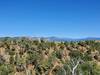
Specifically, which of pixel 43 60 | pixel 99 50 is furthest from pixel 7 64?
pixel 99 50

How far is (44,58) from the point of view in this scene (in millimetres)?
71188

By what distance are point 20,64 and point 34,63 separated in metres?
3.87

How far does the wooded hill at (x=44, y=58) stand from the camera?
61.7 metres

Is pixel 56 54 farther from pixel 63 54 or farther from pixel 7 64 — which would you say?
pixel 7 64

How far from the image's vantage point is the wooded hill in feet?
202

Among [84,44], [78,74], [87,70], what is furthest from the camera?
[84,44]

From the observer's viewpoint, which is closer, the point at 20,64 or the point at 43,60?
the point at 20,64

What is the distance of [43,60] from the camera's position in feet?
228

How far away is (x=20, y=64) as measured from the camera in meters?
65.3

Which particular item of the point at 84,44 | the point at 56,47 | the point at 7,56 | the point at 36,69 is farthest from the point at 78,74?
the point at 84,44

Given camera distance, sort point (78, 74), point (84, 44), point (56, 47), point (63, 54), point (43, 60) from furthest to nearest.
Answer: point (84, 44)
point (56, 47)
point (63, 54)
point (43, 60)
point (78, 74)

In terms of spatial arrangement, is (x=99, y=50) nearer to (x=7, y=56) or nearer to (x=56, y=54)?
(x=56, y=54)

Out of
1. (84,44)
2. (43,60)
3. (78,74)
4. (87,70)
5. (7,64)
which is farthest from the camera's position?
(84,44)

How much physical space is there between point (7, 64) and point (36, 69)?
5734 millimetres
